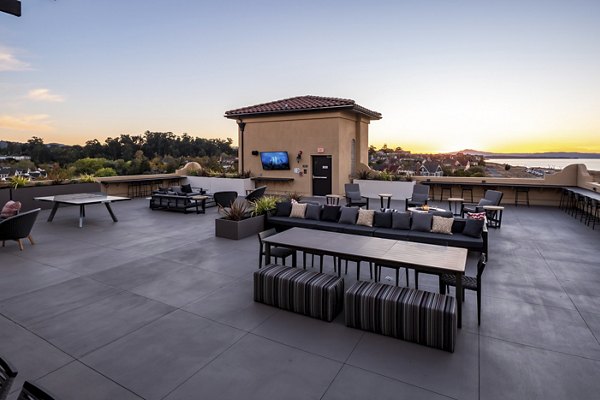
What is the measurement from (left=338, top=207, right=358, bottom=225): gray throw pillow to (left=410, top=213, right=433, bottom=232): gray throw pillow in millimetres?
1205

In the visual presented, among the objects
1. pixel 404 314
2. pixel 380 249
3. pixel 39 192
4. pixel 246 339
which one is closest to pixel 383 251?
pixel 380 249

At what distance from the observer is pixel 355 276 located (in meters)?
5.32

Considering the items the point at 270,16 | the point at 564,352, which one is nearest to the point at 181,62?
the point at 270,16

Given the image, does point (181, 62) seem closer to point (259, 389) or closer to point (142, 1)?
point (142, 1)

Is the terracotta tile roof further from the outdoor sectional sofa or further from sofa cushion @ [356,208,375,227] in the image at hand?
sofa cushion @ [356,208,375,227]

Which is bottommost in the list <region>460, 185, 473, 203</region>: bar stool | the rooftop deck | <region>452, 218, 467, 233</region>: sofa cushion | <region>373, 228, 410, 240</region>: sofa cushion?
the rooftop deck

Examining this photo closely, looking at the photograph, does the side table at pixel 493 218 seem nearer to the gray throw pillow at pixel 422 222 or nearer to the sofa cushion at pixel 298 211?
the gray throw pillow at pixel 422 222

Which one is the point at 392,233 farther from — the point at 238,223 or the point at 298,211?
the point at 238,223

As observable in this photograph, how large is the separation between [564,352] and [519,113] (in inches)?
578

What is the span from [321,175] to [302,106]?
10.8 feet

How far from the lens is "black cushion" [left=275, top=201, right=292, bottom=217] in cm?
800

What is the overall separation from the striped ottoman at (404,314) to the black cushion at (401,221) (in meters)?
2.99

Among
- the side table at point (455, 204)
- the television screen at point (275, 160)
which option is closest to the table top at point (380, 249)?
the side table at point (455, 204)

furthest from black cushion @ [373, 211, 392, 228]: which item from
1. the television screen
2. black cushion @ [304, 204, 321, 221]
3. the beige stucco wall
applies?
the television screen
